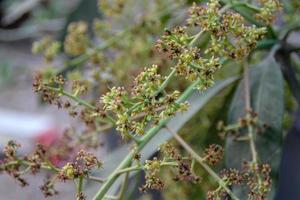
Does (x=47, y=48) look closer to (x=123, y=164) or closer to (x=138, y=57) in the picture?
(x=138, y=57)

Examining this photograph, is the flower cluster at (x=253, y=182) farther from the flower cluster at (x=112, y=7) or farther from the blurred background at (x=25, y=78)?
the blurred background at (x=25, y=78)

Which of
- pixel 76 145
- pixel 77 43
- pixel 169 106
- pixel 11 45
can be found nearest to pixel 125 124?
pixel 169 106

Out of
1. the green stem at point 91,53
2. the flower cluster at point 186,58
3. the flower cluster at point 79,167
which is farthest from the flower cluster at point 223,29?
the green stem at point 91,53

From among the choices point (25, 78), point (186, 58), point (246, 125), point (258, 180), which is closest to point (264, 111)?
point (246, 125)

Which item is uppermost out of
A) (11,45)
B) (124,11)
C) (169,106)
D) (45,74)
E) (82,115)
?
(11,45)

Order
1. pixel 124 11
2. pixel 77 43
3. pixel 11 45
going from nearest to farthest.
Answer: pixel 77 43 < pixel 124 11 < pixel 11 45

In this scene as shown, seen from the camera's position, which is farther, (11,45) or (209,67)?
(11,45)

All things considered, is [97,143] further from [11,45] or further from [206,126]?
[11,45]
